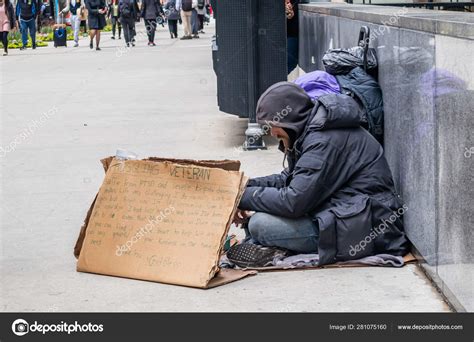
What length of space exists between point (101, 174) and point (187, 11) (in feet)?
76.6

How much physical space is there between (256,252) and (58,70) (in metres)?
16.2

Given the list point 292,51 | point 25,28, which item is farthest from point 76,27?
point 292,51

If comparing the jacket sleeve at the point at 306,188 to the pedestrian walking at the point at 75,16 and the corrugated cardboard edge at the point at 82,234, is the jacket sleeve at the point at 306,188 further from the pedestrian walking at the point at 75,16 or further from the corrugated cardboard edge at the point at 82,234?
the pedestrian walking at the point at 75,16

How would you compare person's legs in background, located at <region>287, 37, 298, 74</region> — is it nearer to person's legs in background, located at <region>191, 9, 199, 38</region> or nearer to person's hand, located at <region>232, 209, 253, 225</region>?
person's hand, located at <region>232, 209, 253, 225</region>

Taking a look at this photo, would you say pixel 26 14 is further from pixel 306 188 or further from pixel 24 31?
pixel 306 188

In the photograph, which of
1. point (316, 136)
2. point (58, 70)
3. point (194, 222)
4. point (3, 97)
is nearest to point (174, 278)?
point (194, 222)

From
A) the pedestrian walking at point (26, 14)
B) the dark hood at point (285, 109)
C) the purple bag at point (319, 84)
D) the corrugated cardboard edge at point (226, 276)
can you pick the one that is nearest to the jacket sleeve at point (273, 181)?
the dark hood at point (285, 109)

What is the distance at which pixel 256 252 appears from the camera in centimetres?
578

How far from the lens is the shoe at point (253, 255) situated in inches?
226

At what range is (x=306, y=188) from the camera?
18.0 feet

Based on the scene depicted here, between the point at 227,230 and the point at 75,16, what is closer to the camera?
the point at 227,230

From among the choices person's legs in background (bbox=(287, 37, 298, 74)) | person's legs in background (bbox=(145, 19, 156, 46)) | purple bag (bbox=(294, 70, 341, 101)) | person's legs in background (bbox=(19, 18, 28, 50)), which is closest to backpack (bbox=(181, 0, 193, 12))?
person's legs in background (bbox=(145, 19, 156, 46))

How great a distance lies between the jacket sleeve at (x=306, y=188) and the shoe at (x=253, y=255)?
248 mm

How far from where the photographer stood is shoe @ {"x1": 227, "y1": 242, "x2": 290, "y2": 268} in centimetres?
575
